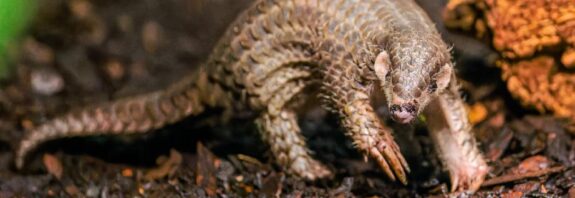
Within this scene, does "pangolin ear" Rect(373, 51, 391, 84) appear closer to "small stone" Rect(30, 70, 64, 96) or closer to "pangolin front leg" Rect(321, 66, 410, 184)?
"pangolin front leg" Rect(321, 66, 410, 184)

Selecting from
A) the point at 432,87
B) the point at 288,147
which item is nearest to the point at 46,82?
the point at 288,147

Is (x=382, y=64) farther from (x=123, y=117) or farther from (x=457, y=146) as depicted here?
(x=123, y=117)

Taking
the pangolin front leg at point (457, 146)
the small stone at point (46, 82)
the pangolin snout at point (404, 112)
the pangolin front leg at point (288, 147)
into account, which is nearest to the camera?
the pangolin snout at point (404, 112)

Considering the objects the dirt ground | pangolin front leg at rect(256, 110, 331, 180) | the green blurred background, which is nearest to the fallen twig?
the dirt ground

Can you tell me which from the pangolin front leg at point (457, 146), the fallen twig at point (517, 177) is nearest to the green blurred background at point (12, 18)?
the pangolin front leg at point (457, 146)

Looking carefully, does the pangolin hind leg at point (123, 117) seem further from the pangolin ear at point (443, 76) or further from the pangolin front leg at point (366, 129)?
the pangolin ear at point (443, 76)

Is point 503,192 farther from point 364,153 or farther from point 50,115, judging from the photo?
point 50,115
